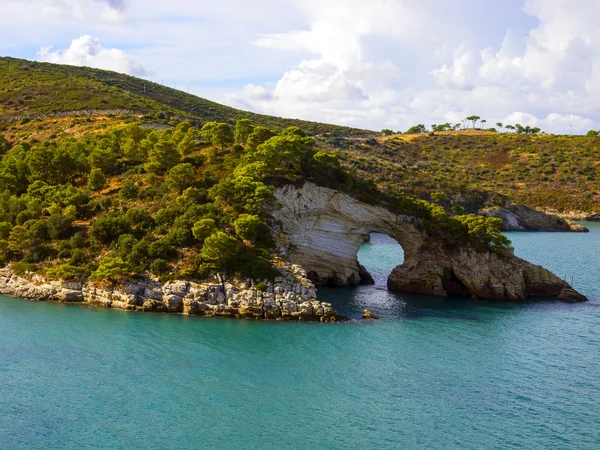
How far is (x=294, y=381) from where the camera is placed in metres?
37.3

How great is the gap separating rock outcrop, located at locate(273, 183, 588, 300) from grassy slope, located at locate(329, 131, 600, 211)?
77.7 m

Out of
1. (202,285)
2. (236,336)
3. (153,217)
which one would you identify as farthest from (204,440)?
Result: (153,217)

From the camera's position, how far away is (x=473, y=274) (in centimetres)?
6397

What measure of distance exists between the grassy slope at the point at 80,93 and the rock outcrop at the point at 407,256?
6465 cm

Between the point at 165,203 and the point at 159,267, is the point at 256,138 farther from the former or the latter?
the point at 159,267

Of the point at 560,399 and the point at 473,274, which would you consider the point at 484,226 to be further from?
the point at 560,399

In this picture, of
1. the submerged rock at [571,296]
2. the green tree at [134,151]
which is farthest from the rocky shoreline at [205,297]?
the submerged rock at [571,296]

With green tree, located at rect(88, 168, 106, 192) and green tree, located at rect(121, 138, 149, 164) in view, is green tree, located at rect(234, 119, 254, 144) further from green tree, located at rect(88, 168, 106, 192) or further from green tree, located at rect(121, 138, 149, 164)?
green tree, located at rect(88, 168, 106, 192)

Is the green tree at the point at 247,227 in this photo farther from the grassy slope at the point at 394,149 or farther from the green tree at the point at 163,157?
the grassy slope at the point at 394,149

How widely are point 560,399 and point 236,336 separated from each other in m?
23.3

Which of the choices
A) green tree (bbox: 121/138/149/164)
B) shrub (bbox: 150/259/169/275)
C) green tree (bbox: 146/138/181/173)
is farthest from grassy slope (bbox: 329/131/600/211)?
shrub (bbox: 150/259/169/275)

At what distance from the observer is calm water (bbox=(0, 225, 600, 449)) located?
30609 millimetres

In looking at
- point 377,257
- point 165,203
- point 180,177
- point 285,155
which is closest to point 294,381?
point 165,203

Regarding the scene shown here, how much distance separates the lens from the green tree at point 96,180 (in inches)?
2653
